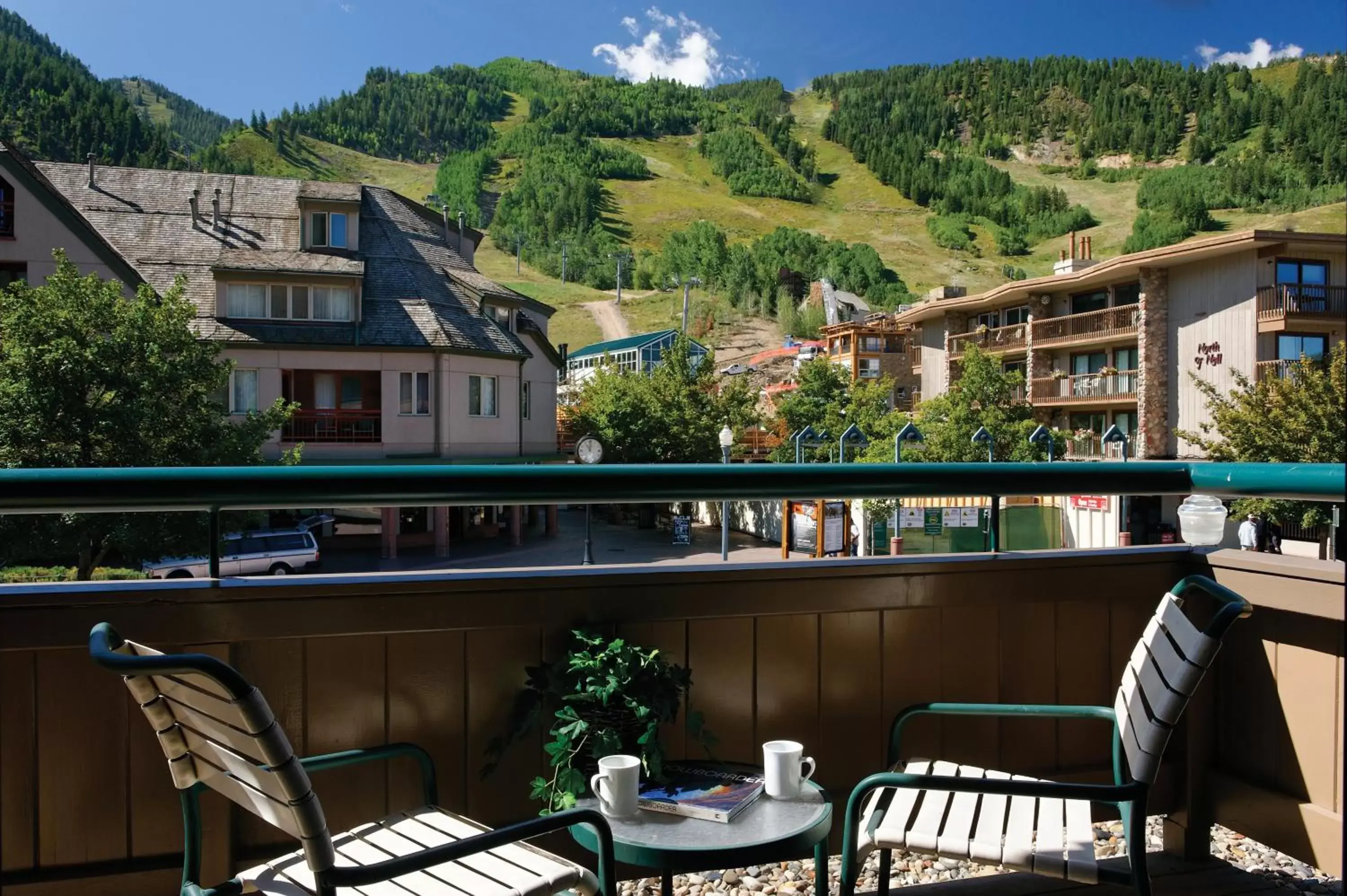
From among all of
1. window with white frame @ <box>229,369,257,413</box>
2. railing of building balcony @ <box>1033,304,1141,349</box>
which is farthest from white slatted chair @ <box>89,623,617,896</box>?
railing of building balcony @ <box>1033,304,1141,349</box>

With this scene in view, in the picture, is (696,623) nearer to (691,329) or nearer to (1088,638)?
(1088,638)

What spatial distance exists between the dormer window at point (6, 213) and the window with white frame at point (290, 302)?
4729mm

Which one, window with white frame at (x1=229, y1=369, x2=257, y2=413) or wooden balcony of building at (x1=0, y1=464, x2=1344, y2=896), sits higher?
window with white frame at (x1=229, y1=369, x2=257, y2=413)

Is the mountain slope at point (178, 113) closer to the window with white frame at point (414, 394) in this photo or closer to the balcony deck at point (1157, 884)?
the window with white frame at point (414, 394)

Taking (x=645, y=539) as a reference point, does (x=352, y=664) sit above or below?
above

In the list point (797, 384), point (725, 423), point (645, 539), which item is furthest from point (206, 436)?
point (797, 384)

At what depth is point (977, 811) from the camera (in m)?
1.69

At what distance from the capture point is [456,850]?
122cm

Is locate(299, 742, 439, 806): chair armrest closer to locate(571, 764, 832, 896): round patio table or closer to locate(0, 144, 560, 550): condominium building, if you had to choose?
locate(571, 764, 832, 896): round patio table

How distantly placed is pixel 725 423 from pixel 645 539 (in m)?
6.12

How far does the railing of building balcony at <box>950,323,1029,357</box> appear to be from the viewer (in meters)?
37.5

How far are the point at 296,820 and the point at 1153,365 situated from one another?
34.7 metres

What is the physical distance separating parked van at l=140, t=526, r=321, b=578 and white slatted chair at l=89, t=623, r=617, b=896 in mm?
17924

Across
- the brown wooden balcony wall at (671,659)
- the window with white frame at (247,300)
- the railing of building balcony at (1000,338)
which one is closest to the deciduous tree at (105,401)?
the window with white frame at (247,300)
